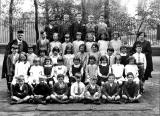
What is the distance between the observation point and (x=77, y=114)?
6.82m

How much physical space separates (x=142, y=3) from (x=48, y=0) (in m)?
4.66

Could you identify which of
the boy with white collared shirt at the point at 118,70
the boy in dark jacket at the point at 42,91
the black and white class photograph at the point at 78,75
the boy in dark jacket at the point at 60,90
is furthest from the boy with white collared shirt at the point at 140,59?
the boy in dark jacket at the point at 42,91

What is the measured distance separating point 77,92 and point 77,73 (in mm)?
492

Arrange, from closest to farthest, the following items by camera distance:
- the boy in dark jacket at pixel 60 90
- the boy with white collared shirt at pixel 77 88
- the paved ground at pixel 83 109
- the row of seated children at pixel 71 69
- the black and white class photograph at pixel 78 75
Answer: the paved ground at pixel 83 109 < the black and white class photograph at pixel 78 75 < the boy in dark jacket at pixel 60 90 < the boy with white collared shirt at pixel 77 88 < the row of seated children at pixel 71 69

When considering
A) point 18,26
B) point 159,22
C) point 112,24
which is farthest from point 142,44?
point 18,26

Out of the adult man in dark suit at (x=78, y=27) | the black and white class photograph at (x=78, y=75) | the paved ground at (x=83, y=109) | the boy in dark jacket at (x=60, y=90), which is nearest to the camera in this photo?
the paved ground at (x=83, y=109)

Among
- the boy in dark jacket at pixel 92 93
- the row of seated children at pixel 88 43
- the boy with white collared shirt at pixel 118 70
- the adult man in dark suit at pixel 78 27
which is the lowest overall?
the boy in dark jacket at pixel 92 93

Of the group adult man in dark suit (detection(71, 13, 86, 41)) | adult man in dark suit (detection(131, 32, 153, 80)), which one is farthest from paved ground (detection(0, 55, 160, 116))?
adult man in dark suit (detection(71, 13, 86, 41))

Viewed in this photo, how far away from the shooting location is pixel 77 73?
8.23 meters

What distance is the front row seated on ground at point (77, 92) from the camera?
25.7ft

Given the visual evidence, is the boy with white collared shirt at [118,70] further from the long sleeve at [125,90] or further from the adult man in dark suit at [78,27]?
the adult man in dark suit at [78,27]

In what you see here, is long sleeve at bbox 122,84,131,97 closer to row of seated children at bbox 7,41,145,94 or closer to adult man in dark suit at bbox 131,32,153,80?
row of seated children at bbox 7,41,145,94

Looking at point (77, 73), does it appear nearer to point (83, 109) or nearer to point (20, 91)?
point (83, 109)

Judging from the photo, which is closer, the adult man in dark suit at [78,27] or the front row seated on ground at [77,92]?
the front row seated on ground at [77,92]
